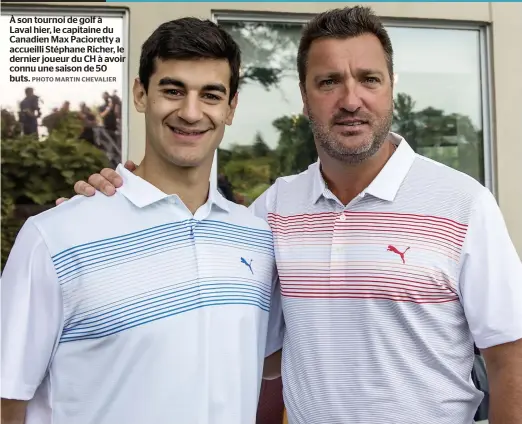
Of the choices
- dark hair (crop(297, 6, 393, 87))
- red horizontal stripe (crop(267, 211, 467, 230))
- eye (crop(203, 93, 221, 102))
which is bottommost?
red horizontal stripe (crop(267, 211, 467, 230))

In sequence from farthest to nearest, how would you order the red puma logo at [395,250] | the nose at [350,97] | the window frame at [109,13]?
the window frame at [109,13] → the nose at [350,97] → the red puma logo at [395,250]

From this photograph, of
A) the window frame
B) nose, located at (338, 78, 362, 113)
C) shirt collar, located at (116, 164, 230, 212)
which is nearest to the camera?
shirt collar, located at (116, 164, 230, 212)

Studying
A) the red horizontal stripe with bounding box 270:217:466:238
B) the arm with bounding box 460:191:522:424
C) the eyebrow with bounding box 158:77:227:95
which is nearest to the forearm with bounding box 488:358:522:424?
the arm with bounding box 460:191:522:424

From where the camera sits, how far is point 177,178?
2.08m

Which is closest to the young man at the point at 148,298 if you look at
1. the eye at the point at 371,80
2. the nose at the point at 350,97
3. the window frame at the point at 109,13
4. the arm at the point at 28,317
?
the arm at the point at 28,317

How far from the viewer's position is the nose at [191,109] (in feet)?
6.55

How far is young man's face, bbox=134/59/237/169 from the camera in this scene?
2.03m

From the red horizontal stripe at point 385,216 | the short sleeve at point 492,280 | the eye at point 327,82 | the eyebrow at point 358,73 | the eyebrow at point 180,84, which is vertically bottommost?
the short sleeve at point 492,280

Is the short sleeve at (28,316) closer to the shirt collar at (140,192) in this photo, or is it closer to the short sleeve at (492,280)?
the shirt collar at (140,192)

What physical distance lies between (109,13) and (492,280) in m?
3.62

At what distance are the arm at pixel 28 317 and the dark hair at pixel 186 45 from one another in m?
0.70

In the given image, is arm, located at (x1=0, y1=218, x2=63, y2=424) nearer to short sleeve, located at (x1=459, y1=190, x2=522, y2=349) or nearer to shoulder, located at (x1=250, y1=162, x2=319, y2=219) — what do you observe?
shoulder, located at (x1=250, y1=162, x2=319, y2=219)

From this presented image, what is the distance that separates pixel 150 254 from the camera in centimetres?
190

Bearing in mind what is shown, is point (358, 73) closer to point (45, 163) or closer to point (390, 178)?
point (390, 178)
